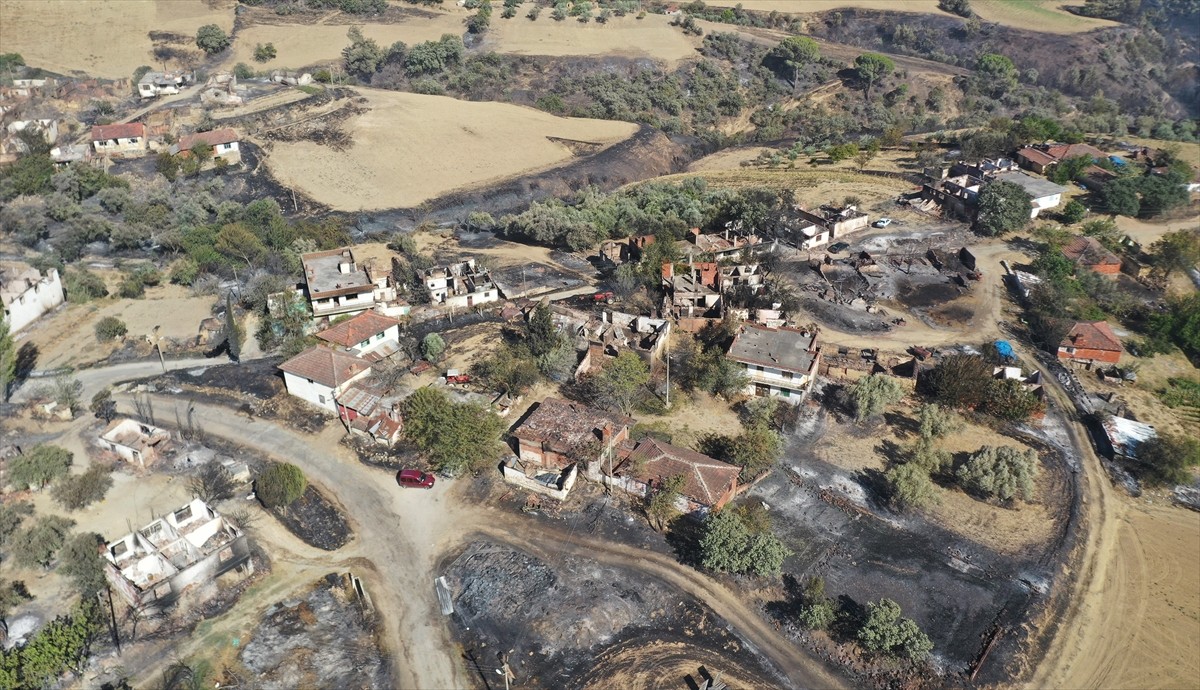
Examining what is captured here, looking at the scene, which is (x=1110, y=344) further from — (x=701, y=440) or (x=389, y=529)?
(x=389, y=529)

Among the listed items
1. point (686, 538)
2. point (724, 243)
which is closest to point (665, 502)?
point (686, 538)

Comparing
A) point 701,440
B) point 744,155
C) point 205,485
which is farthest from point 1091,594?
point 744,155

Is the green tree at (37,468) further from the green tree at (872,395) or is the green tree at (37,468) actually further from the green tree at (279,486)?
the green tree at (872,395)

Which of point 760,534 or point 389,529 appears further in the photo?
point 389,529

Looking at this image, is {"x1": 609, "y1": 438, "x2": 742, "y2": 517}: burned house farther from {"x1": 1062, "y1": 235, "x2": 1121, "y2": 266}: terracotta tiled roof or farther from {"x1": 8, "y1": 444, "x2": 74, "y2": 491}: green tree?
{"x1": 1062, "y1": 235, "x2": 1121, "y2": 266}: terracotta tiled roof

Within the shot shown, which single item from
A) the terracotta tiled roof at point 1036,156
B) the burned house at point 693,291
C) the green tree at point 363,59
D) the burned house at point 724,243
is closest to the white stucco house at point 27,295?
the burned house at point 693,291

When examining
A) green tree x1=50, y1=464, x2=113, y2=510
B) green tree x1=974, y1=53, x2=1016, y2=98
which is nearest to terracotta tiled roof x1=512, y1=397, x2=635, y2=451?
green tree x1=50, y1=464, x2=113, y2=510

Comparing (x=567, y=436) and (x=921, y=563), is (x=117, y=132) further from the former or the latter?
(x=921, y=563)
